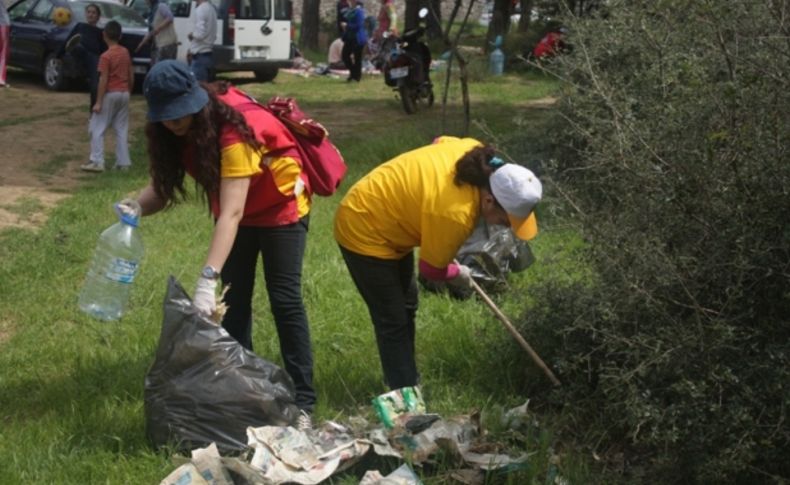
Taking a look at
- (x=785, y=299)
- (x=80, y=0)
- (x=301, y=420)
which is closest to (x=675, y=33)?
(x=785, y=299)

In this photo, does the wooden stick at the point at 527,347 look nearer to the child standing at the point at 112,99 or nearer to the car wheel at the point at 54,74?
Result: the child standing at the point at 112,99

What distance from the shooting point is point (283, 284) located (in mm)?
4824

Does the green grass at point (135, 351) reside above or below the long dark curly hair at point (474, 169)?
below

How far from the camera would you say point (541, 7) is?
21719 millimetres

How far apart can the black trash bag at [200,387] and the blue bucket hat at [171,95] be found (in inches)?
27.5

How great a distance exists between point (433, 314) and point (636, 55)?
2.29 metres

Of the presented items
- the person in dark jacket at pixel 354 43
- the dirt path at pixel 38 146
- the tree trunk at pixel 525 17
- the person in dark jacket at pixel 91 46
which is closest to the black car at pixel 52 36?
the dirt path at pixel 38 146

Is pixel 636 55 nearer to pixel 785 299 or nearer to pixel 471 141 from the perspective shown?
pixel 471 141

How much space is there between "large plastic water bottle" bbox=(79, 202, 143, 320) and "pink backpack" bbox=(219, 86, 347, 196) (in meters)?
0.74

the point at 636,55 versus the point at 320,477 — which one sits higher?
the point at 636,55

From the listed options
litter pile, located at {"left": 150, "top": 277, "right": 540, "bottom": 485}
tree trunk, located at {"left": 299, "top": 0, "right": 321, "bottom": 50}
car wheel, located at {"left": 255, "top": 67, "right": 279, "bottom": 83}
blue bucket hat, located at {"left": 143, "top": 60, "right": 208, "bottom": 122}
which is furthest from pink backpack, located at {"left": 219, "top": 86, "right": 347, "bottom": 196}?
tree trunk, located at {"left": 299, "top": 0, "right": 321, "bottom": 50}

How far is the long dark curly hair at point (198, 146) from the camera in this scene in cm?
441

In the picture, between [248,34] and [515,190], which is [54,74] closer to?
[248,34]

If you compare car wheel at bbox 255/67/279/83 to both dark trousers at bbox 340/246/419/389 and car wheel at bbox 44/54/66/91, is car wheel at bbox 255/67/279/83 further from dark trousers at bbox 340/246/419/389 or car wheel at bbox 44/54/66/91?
dark trousers at bbox 340/246/419/389
